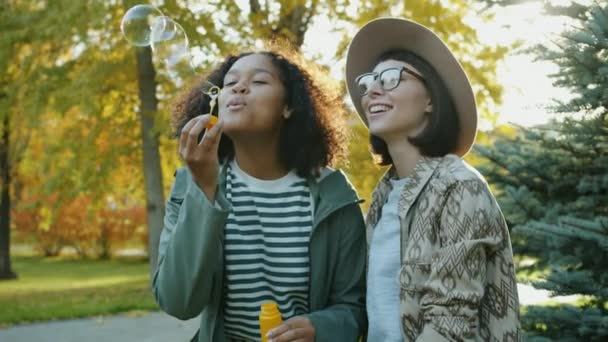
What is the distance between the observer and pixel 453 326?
1.86 m

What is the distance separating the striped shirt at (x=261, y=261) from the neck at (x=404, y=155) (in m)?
0.35

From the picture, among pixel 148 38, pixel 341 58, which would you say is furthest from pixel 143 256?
pixel 148 38

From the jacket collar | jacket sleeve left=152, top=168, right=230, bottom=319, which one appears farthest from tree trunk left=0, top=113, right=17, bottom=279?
the jacket collar

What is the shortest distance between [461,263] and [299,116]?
3.33 feet

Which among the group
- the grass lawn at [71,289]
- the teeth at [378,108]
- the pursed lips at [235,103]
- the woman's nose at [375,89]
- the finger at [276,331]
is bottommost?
the grass lawn at [71,289]

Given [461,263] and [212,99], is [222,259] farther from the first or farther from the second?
[461,263]

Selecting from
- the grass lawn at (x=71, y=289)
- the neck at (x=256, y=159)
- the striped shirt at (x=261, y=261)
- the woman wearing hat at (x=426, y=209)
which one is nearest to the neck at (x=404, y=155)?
the woman wearing hat at (x=426, y=209)

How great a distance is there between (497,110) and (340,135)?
20.2 ft

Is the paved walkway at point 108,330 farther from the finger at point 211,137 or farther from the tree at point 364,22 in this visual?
the finger at point 211,137

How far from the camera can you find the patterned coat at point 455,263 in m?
1.88

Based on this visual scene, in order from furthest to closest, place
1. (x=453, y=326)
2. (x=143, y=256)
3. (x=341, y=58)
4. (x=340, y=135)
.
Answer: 1. (x=143, y=256)
2. (x=341, y=58)
3. (x=340, y=135)
4. (x=453, y=326)

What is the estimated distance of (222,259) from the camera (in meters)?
2.32

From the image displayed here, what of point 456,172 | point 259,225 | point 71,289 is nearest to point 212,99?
point 259,225

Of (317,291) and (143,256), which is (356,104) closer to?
(317,291)
